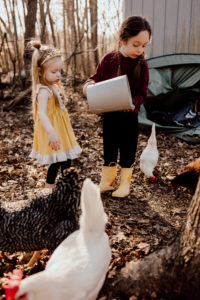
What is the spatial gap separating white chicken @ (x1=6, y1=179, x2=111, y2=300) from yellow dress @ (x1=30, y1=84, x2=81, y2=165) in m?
1.17

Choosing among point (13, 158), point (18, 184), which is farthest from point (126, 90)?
point (13, 158)

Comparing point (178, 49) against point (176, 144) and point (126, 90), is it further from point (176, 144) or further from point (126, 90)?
point (126, 90)

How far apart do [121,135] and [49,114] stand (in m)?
0.82

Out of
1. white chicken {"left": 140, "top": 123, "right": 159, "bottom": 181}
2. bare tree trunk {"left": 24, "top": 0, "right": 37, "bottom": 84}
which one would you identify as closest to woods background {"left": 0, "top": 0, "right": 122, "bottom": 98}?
bare tree trunk {"left": 24, "top": 0, "right": 37, "bottom": 84}

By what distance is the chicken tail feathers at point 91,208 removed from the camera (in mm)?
1312

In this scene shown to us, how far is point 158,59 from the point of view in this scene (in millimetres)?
5090

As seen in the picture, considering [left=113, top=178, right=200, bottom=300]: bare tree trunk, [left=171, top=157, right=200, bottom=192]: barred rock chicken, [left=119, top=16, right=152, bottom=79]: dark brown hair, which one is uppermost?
[left=119, top=16, right=152, bottom=79]: dark brown hair

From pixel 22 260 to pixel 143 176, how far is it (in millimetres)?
1942

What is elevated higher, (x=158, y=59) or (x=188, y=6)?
(x=188, y=6)

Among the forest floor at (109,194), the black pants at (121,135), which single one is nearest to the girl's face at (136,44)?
the black pants at (121,135)

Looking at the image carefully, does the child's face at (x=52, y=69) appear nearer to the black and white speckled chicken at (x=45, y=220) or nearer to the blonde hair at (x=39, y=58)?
the blonde hair at (x=39, y=58)

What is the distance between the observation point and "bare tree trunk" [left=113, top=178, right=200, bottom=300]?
1410mm

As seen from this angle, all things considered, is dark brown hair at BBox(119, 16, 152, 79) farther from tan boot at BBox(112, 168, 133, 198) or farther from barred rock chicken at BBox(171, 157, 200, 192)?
barred rock chicken at BBox(171, 157, 200, 192)

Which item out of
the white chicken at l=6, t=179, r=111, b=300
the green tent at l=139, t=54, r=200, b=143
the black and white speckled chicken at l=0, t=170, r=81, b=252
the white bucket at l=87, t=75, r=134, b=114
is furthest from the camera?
the green tent at l=139, t=54, r=200, b=143
